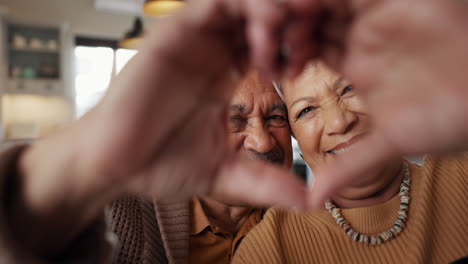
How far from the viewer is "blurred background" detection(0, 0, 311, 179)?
5.16 m

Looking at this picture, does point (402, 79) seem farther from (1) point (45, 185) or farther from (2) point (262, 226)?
(2) point (262, 226)

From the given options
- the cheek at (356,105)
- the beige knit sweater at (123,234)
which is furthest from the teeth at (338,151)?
the beige knit sweater at (123,234)

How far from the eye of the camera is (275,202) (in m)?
0.56

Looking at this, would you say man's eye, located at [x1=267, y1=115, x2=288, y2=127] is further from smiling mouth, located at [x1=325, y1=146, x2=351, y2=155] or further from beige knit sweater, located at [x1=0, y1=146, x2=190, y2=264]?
beige knit sweater, located at [x1=0, y1=146, x2=190, y2=264]

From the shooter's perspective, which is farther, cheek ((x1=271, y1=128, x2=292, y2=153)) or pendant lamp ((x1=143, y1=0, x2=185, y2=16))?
pendant lamp ((x1=143, y1=0, x2=185, y2=16))

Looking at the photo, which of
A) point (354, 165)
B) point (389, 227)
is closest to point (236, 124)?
point (389, 227)

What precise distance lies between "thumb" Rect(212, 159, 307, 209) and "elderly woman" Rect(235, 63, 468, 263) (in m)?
0.58

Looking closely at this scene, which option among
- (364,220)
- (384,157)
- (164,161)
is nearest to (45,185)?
(164,161)

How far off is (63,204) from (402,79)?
0.55m

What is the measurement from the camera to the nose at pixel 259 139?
4.71ft

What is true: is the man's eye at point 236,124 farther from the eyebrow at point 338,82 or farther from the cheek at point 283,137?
the eyebrow at point 338,82

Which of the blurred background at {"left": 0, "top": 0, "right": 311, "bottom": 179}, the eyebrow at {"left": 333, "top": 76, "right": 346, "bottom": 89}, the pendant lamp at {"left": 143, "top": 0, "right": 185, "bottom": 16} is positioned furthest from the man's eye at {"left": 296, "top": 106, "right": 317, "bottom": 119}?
the blurred background at {"left": 0, "top": 0, "right": 311, "bottom": 179}

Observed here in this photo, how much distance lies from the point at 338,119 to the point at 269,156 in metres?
0.33

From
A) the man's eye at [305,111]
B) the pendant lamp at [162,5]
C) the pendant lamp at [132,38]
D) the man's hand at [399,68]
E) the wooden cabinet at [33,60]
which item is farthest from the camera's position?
→ the wooden cabinet at [33,60]
